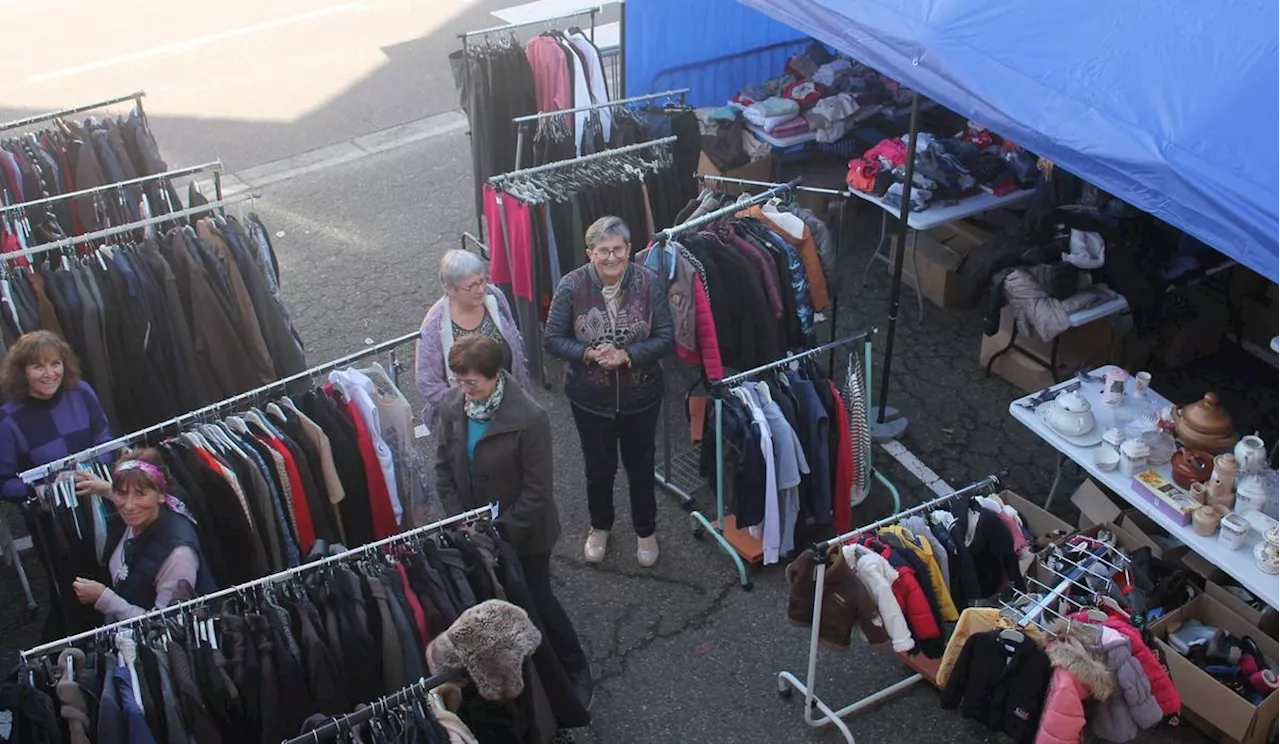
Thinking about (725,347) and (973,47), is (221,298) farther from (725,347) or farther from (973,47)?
(973,47)

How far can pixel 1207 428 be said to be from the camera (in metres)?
5.50

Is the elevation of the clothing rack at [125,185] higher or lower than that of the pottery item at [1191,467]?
higher

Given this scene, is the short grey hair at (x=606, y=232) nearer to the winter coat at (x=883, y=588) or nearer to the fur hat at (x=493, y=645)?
the winter coat at (x=883, y=588)

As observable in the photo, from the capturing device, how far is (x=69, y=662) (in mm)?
3861

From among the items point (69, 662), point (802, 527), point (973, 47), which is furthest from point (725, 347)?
point (69, 662)

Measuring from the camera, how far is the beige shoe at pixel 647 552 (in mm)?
6098

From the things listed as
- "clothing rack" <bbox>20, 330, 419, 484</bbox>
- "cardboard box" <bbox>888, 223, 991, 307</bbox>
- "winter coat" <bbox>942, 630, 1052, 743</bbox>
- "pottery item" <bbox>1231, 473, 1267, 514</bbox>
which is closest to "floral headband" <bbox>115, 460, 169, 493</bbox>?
"clothing rack" <bbox>20, 330, 419, 484</bbox>

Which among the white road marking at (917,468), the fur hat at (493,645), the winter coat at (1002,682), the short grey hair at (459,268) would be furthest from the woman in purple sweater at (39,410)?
the white road marking at (917,468)

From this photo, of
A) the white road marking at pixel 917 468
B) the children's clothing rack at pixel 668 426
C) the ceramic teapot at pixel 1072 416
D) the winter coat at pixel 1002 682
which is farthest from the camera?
the white road marking at pixel 917 468

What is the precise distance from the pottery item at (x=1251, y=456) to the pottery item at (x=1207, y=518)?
0.24 metres

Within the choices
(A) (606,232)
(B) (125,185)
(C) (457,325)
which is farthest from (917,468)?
(B) (125,185)

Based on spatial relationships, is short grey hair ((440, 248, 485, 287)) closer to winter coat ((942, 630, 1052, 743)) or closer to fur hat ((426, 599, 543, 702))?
fur hat ((426, 599, 543, 702))

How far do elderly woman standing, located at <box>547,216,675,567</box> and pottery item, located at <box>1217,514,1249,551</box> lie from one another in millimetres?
2576

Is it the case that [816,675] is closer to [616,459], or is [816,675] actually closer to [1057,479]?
[616,459]
